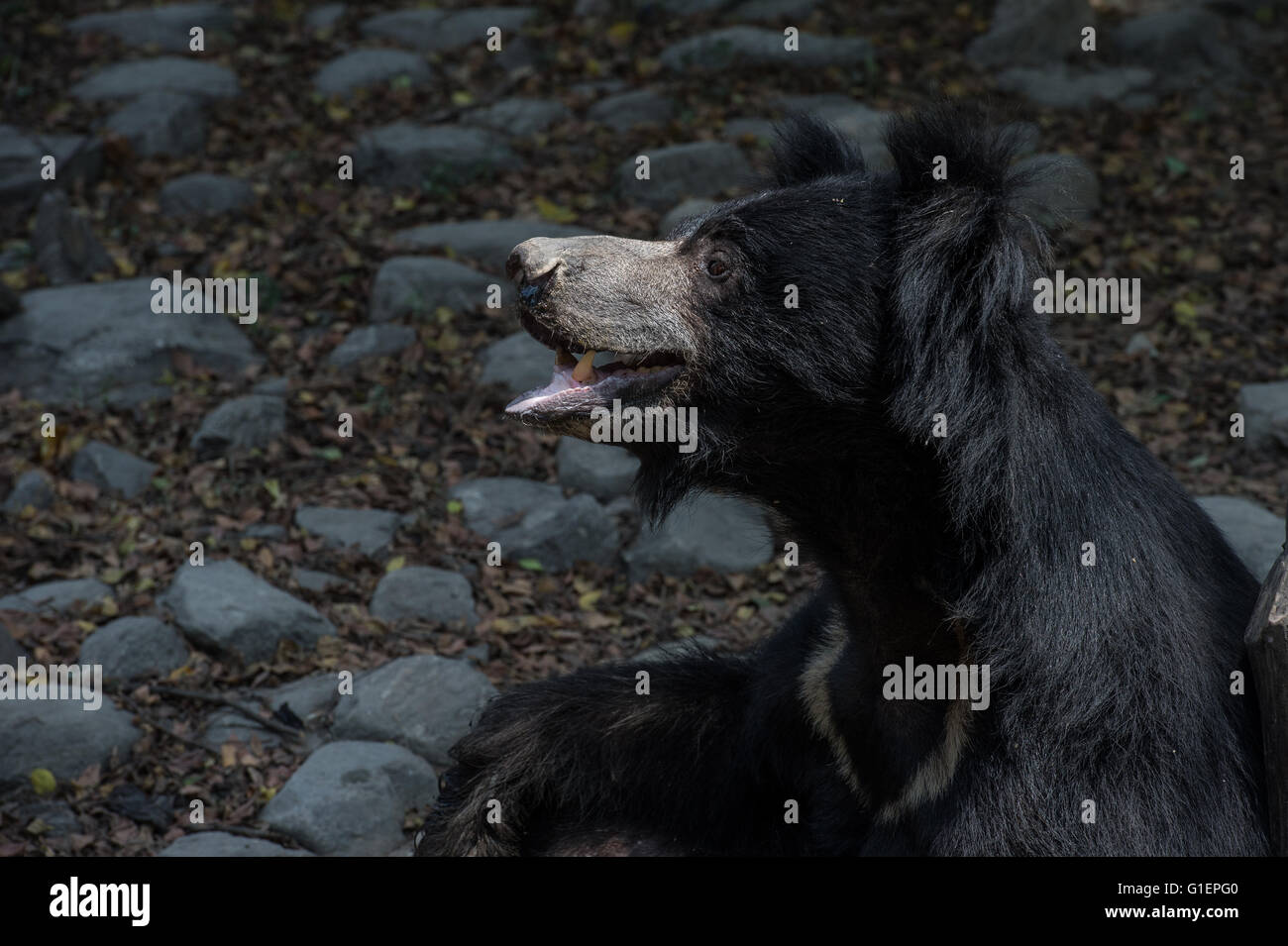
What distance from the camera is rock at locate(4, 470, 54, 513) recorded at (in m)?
6.39

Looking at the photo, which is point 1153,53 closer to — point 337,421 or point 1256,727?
point 337,421

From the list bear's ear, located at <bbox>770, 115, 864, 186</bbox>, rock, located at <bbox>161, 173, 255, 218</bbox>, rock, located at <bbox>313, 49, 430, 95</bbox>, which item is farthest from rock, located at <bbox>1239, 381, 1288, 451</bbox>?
rock, located at <bbox>313, 49, 430, 95</bbox>

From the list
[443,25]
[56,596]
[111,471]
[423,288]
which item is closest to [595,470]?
[423,288]

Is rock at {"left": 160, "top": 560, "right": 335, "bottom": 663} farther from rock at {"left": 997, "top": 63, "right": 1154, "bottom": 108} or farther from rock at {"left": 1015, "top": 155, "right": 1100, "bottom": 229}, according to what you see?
rock at {"left": 997, "top": 63, "right": 1154, "bottom": 108}

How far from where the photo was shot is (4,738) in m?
4.82

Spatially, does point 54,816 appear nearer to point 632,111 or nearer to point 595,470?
point 595,470

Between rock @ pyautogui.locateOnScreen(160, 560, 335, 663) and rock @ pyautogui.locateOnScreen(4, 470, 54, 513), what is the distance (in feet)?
3.29

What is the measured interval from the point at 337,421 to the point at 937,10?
6709 millimetres

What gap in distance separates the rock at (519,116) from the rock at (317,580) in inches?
188

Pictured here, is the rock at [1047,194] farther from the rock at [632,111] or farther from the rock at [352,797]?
the rock at [632,111]

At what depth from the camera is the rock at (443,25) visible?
11.2 meters

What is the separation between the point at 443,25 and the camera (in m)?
11.4

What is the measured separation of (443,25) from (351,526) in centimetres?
624

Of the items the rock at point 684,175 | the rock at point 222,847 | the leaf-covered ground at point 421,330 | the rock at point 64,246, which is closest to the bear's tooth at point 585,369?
the leaf-covered ground at point 421,330
